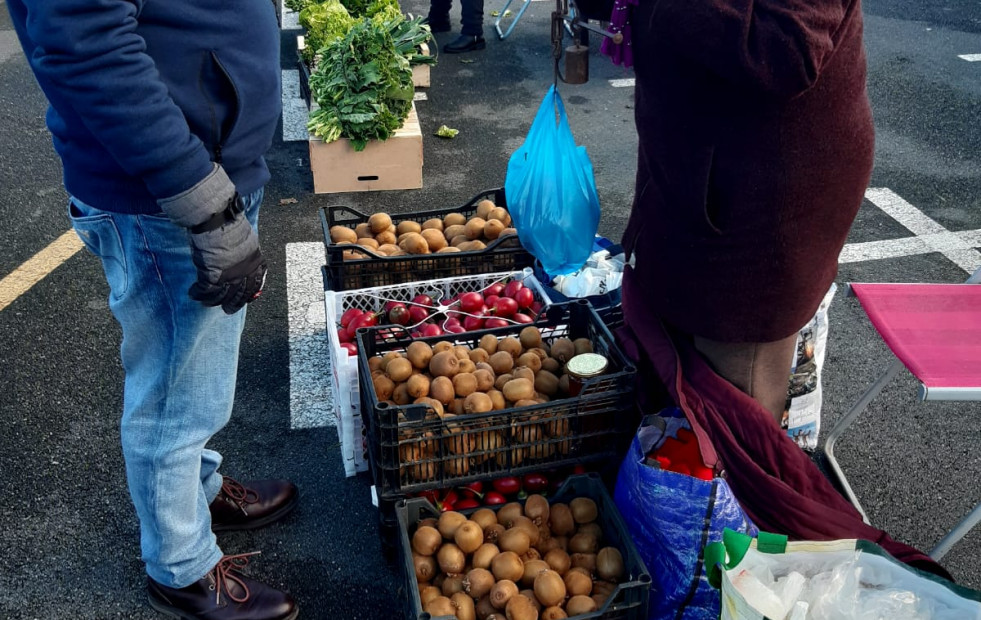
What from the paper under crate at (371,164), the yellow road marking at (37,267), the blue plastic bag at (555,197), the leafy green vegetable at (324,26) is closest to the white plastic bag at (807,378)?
the blue plastic bag at (555,197)

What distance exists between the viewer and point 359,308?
10.4 ft

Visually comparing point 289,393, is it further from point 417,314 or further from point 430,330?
point 430,330

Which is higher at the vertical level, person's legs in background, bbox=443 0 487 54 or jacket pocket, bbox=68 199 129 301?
jacket pocket, bbox=68 199 129 301

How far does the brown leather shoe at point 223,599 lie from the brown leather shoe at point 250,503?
246 millimetres

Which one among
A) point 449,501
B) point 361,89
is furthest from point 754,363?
point 361,89

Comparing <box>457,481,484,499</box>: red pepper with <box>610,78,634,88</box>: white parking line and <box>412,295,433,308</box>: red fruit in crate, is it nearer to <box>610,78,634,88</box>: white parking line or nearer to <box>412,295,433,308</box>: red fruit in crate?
<box>412,295,433,308</box>: red fruit in crate

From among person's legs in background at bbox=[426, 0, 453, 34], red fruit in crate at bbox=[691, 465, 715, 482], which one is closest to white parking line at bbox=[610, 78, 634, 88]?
person's legs in background at bbox=[426, 0, 453, 34]

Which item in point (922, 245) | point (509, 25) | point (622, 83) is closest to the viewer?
point (922, 245)

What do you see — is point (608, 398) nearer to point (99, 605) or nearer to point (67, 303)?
point (99, 605)

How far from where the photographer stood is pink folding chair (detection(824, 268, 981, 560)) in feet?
7.52

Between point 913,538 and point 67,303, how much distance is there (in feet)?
12.5

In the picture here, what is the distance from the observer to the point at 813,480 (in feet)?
7.86

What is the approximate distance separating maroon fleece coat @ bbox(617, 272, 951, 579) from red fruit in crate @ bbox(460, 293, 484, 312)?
35.7 inches

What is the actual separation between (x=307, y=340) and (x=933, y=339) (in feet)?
8.33
